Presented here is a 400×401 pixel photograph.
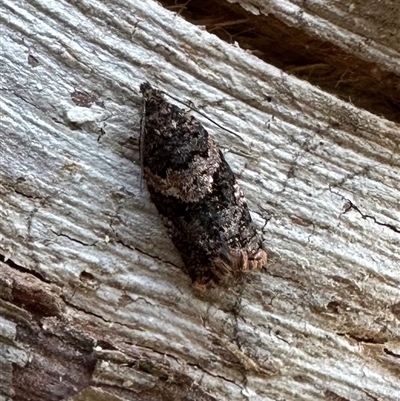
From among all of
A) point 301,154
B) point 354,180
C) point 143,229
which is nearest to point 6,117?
point 143,229

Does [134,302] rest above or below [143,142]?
below

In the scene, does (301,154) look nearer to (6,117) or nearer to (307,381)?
(307,381)

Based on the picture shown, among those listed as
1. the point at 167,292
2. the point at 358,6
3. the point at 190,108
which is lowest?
the point at 167,292
